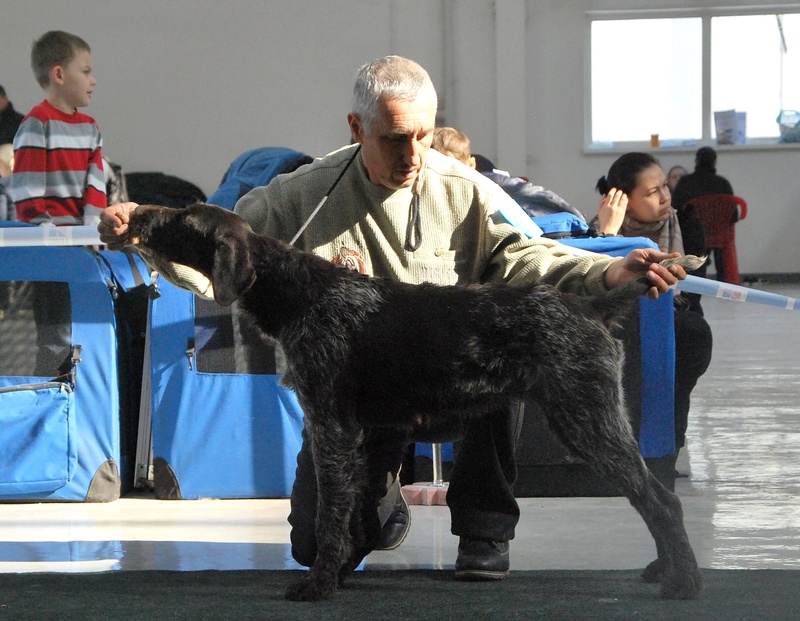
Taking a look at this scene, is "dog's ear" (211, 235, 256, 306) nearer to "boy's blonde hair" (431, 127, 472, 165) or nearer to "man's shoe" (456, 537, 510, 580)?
"man's shoe" (456, 537, 510, 580)

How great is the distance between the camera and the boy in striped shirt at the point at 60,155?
431 cm

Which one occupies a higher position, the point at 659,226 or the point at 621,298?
the point at 659,226

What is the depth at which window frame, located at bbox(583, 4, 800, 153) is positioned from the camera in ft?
43.4

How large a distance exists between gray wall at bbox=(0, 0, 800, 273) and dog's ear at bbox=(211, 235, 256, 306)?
1040cm

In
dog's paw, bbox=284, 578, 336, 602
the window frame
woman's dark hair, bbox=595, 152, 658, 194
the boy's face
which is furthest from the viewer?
the window frame

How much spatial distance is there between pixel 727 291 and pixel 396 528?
1505 mm

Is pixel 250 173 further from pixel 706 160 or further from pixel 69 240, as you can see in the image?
pixel 706 160

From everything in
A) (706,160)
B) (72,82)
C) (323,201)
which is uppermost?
(72,82)

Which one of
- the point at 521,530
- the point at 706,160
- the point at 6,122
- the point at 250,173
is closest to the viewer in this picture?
the point at 521,530

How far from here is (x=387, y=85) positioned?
251 centimetres

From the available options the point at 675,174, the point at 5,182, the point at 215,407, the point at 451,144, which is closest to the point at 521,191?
the point at 451,144

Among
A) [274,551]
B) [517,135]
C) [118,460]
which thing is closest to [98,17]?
[517,135]

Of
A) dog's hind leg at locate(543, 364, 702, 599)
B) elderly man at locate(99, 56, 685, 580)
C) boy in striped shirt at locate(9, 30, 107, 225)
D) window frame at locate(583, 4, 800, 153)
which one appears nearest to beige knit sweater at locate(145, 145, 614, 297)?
elderly man at locate(99, 56, 685, 580)

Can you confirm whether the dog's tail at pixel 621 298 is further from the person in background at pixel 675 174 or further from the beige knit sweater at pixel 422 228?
the person in background at pixel 675 174
